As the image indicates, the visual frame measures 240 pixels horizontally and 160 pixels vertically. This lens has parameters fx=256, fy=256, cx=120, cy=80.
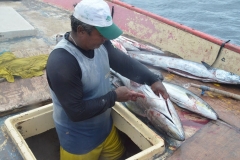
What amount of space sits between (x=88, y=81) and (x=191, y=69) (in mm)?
2330

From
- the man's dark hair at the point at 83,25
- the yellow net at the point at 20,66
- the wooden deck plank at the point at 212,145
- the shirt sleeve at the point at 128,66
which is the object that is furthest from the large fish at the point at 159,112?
the yellow net at the point at 20,66

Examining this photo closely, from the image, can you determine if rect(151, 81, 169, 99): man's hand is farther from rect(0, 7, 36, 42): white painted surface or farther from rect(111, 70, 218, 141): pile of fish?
rect(0, 7, 36, 42): white painted surface

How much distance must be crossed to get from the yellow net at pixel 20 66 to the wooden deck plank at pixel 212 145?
2.25 meters

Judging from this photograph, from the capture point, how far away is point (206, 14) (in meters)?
12.8

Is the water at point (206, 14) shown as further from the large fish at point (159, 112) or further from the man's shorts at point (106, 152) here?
the man's shorts at point (106, 152)

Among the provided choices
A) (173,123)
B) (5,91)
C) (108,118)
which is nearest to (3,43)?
(5,91)

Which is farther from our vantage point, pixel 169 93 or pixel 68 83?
pixel 169 93

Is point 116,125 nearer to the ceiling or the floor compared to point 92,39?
nearer to the floor

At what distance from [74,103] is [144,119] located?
117cm

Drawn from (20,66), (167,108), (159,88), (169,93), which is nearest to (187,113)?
(169,93)

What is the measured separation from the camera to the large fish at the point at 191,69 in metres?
3.80

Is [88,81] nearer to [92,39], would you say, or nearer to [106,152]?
[92,39]

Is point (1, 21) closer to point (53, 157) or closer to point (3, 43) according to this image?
point (3, 43)

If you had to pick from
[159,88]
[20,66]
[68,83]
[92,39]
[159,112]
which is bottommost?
[20,66]
